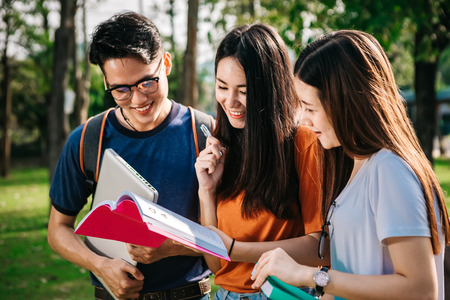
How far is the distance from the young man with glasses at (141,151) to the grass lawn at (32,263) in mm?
2398

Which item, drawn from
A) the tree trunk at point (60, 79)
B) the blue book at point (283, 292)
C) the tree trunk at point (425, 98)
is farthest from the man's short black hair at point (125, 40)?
the tree trunk at point (425, 98)

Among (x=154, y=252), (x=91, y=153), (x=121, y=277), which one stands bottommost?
(x=121, y=277)

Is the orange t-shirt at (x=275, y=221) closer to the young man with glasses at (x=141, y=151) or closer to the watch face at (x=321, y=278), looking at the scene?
the young man with glasses at (x=141, y=151)

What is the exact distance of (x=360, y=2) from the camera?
5.63 meters

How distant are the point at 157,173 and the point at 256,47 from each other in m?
0.75

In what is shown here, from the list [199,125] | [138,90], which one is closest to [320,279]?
[199,125]

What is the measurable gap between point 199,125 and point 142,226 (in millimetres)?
736

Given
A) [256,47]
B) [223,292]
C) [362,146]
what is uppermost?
[256,47]

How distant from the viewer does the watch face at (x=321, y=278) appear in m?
1.43

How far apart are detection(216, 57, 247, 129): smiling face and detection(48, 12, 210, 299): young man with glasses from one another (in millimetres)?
344

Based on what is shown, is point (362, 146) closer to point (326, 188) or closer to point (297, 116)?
point (326, 188)

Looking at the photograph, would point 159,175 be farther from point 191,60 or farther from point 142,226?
point 191,60

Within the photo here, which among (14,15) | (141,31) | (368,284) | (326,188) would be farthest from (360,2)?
(14,15)

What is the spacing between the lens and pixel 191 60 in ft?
21.6
